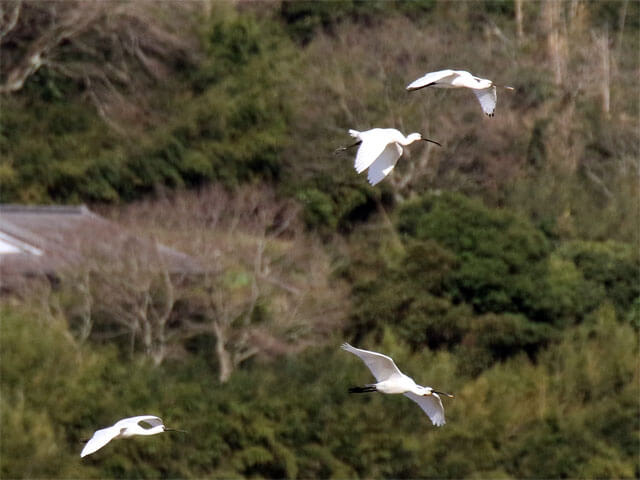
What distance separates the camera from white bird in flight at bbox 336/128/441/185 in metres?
9.94

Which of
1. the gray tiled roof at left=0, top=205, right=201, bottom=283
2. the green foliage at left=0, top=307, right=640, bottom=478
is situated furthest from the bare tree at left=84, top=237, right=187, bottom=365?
the green foliage at left=0, top=307, right=640, bottom=478

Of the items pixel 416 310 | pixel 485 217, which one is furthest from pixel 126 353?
pixel 485 217

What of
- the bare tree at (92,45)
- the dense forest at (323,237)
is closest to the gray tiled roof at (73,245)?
the dense forest at (323,237)

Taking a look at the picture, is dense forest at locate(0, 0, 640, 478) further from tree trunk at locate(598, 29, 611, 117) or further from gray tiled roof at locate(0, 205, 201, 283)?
gray tiled roof at locate(0, 205, 201, 283)

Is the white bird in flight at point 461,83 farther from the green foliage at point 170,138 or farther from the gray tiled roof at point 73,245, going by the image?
the green foliage at point 170,138

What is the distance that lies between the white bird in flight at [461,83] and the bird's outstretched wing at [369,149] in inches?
14.2

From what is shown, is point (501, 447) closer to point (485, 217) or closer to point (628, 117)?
point (485, 217)

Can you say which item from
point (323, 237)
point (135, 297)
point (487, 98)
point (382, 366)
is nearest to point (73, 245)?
point (135, 297)

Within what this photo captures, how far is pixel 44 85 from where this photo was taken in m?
33.0

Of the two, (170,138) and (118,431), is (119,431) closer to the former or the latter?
(118,431)

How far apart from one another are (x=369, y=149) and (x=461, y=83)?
878 mm

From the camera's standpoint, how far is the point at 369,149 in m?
10.1

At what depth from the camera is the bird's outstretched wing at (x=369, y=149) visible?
9.84 m

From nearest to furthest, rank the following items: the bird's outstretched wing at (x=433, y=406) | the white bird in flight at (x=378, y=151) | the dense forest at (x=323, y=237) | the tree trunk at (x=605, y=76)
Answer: the white bird in flight at (x=378, y=151), the bird's outstretched wing at (x=433, y=406), the dense forest at (x=323, y=237), the tree trunk at (x=605, y=76)
